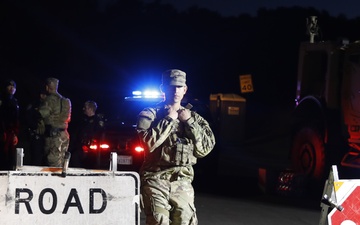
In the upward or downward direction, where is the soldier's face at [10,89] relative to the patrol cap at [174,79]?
downward

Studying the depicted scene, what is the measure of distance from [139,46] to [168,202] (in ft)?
145

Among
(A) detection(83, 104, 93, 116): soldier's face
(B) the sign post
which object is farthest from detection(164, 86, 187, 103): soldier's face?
(A) detection(83, 104, 93, 116): soldier's face

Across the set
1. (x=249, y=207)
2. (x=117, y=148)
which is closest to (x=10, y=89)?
(x=117, y=148)

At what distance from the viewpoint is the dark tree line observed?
132 feet

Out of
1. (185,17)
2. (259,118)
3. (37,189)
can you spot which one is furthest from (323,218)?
(185,17)

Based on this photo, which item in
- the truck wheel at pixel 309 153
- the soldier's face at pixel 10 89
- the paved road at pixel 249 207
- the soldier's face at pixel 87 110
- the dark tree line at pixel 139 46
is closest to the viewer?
the paved road at pixel 249 207

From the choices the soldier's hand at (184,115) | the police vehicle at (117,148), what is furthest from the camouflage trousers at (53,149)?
the soldier's hand at (184,115)

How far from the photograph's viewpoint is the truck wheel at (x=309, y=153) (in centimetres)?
1281

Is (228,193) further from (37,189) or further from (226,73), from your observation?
(226,73)

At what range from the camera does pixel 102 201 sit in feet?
17.4

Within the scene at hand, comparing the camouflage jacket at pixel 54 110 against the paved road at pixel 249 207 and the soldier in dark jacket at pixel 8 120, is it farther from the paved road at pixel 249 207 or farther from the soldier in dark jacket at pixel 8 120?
the soldier in dark jacket at pixel 8 120

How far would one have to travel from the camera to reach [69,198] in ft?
17.2

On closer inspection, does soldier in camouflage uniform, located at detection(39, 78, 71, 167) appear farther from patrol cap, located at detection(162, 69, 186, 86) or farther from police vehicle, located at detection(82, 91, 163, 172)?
patrol cap, located at detection(162, 69, 186, 86)

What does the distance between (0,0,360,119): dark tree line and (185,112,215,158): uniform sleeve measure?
28.3 metres
